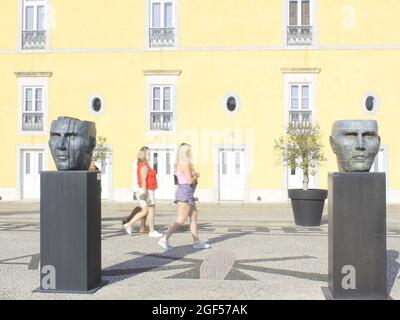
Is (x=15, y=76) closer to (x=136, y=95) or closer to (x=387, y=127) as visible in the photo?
(x=136, y=95)

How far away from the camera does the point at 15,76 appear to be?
21547 millimetres

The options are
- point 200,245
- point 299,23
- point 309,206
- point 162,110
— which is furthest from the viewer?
point 162,110

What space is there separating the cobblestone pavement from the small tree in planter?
20.5 ft

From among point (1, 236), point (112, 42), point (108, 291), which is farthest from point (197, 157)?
point (108, 291)

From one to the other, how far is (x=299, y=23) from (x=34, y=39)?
34.5 ft

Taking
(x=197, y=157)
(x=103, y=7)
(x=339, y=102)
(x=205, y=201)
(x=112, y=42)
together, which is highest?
(x=103, y=7)

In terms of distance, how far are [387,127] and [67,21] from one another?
13092 millimetres

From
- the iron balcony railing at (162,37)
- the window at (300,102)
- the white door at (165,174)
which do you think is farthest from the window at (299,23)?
the white door at (165,174)

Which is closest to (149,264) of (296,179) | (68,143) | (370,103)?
(68,143)

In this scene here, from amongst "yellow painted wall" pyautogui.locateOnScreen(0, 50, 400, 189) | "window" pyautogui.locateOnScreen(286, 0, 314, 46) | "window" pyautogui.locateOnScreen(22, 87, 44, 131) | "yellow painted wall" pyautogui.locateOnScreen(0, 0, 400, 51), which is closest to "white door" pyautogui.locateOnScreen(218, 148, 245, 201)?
"yellow painted wall" pyautogui.locateOnScreen(0, 50, 400, 189)

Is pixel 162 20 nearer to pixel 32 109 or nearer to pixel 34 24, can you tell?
pixel 34 24

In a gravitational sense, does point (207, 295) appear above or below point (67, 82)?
below

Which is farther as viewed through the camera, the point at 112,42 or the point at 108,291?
the point at 112,42

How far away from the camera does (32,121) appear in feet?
70.5
